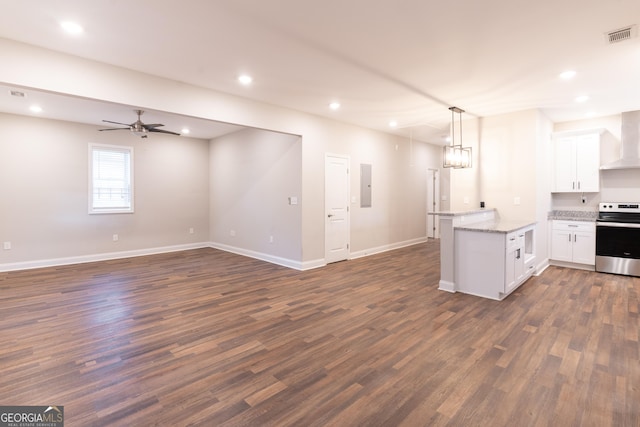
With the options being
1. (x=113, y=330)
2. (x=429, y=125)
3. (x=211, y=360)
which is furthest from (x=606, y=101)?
(x=113, y=330)

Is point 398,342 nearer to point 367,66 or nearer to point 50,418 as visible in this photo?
point 50,418

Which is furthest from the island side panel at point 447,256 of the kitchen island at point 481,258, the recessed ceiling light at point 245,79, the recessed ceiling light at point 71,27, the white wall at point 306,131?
the recessed ceiling light at point 71,27

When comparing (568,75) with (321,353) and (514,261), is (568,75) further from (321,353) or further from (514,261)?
(321,353)

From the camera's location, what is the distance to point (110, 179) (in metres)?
6.76

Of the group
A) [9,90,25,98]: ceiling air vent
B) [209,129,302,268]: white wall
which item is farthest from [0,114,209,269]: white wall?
[9,90,25,98]: ceiling air vent

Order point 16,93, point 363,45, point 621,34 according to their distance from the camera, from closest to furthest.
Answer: point 621,34
point 363,45
point 16,93

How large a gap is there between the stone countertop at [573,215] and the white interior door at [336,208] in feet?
12.7

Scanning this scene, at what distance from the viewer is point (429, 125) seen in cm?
662

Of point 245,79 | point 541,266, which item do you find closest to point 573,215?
point 541,266

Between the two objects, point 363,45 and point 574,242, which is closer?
point 363,45

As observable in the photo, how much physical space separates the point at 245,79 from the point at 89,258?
206 inches

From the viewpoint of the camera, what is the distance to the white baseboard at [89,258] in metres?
5.73

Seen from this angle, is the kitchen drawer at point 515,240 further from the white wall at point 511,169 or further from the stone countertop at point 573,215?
the stone countertop at point 573,215

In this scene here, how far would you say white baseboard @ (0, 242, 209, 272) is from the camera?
573cm
